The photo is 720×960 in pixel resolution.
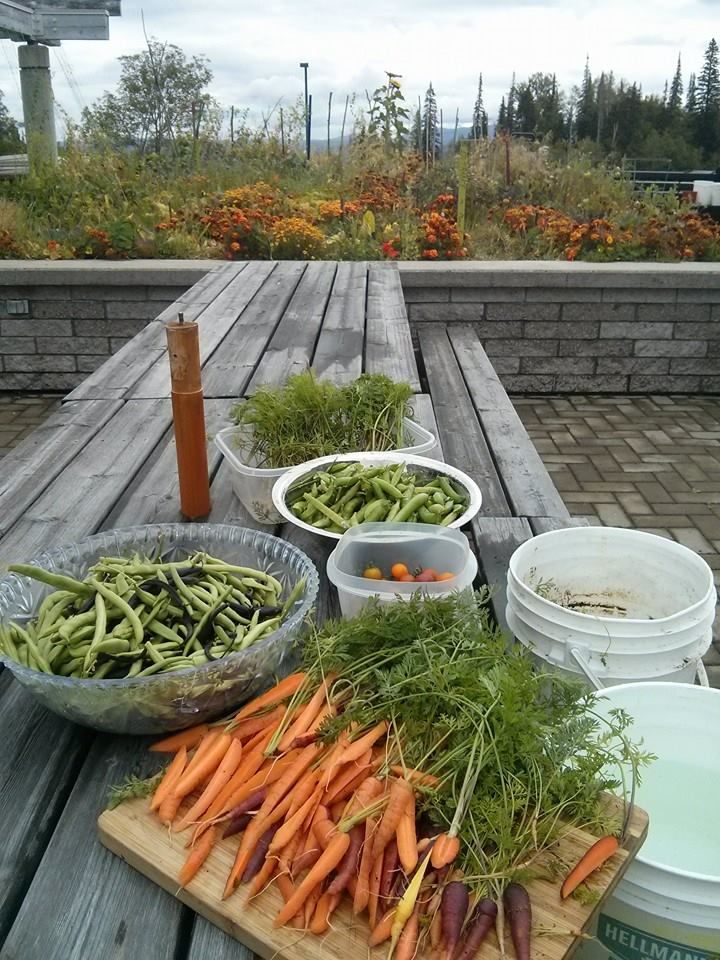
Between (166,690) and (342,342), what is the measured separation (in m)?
2.83

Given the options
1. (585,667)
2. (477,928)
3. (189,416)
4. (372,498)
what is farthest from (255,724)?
(189,416)

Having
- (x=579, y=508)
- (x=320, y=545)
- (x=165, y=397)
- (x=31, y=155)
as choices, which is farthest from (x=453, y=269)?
(x=31, y=155)

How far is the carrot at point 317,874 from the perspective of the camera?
1083 mm

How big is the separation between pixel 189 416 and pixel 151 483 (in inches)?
19.9

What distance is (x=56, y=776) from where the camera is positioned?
137 cm

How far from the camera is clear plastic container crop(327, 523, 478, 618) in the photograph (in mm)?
1732

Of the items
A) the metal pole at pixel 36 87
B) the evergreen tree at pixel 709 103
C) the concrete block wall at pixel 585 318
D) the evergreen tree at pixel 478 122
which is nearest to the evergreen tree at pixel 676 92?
the evergreen tree at pixel 709 103

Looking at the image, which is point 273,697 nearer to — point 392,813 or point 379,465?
point 392,813

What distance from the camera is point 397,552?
181cm

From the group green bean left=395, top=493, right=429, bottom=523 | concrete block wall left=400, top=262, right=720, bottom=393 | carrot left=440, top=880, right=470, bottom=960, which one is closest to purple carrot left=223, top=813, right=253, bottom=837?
carrot left=440, top=880, right=470, bottom=960

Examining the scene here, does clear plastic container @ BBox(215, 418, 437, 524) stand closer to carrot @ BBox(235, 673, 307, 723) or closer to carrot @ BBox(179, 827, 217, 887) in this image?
carrot @ BBox(235, 673, 307, 723)

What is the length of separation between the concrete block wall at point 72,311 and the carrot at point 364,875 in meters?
5.68

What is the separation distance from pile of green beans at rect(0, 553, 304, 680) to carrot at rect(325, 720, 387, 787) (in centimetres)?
27

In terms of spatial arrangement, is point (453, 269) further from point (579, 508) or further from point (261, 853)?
point (261, 853)
